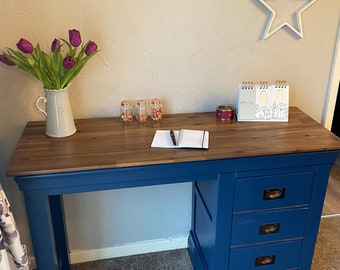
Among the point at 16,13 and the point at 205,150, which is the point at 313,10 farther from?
the point at 16,13

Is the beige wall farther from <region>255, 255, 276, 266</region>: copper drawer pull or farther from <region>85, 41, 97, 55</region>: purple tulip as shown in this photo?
<region>255, 255, 276, 266</region>: copper drawer pull

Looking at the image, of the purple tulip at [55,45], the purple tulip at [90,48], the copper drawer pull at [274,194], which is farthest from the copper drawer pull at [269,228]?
the purple tulip at [55,45]

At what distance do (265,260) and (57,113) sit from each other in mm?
1115

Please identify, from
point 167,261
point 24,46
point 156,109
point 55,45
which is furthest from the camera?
point 167,261

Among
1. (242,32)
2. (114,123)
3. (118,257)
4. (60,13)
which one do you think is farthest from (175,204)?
(60,13)

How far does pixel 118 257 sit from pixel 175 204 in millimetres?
435

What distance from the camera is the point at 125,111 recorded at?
1.62 metres

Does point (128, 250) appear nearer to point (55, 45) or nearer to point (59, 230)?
point (59, 230)

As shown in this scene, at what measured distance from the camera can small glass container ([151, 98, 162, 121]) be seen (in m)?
1.64

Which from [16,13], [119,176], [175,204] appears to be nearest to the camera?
[119,176]

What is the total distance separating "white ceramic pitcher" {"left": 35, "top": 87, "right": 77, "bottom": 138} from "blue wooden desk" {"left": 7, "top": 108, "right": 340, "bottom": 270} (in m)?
0.05

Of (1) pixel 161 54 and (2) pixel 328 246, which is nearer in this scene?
(1) pixel 161 54

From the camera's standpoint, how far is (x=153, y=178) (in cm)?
134

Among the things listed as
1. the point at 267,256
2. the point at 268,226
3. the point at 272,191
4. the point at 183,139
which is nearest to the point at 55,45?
the point at 183,139
